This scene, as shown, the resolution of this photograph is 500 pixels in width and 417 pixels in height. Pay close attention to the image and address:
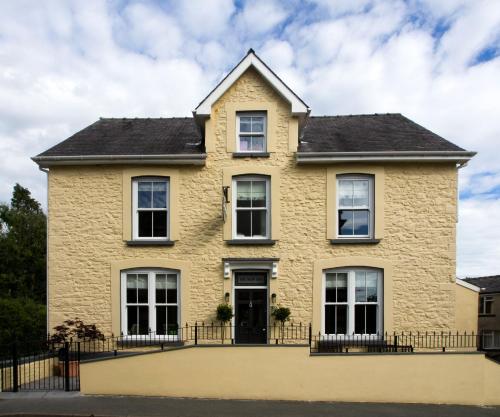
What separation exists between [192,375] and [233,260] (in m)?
3.70

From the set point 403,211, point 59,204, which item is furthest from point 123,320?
point 403,211

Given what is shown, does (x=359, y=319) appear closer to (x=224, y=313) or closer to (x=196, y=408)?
(x=224, y=313)

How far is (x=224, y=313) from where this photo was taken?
431 inches

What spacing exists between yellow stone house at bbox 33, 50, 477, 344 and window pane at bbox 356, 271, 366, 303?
0.11ft

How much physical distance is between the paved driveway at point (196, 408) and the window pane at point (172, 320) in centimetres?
279

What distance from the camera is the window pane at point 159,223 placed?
465 inches

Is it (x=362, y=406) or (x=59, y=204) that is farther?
(x=59, y=204)

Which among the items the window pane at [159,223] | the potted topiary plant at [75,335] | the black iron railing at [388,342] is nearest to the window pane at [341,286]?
the black iron railing at [388,342]

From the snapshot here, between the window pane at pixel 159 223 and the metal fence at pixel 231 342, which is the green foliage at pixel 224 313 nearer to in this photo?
the metal fence at pixel 231 342

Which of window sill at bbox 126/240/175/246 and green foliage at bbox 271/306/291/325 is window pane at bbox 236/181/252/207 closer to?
window sill at bbox 126/240/175/246

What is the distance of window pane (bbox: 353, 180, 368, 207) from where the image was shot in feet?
38.2

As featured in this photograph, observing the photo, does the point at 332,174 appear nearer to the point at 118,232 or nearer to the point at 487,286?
the point at 118,232

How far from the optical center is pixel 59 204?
1190 centimetres

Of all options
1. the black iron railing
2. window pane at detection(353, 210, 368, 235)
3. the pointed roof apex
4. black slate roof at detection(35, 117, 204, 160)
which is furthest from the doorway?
the pointed roof apex
